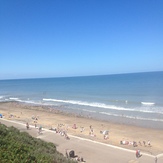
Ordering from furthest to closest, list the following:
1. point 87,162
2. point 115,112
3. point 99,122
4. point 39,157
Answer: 1. point 115,112
2. point 99,122
3. point 87,162
4. point 39,157

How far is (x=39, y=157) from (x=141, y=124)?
22.6 metres

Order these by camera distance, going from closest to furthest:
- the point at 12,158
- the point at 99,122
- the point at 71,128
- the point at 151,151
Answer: the point at 12,158 < the point at 151,151 < the point at 71,128 < the point at 99,122

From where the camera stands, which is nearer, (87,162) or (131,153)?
(87,162)

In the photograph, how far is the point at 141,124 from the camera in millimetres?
28219

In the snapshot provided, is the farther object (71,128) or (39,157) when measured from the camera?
(71,128)

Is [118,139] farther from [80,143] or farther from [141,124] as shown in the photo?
[141,124]

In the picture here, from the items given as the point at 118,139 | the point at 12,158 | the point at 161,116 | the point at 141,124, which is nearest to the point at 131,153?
the point at 118,139

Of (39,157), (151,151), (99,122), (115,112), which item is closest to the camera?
(39,157)

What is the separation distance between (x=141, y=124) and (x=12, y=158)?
23.6 m

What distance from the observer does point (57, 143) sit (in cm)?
1867

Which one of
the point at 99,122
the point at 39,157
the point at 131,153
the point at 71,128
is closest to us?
the point at 39,157

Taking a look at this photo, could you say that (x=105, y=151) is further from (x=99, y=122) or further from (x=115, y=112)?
(x=115, y=112)

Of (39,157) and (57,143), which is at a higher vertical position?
(39,157)

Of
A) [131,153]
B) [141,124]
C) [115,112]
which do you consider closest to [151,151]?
[131,153]
